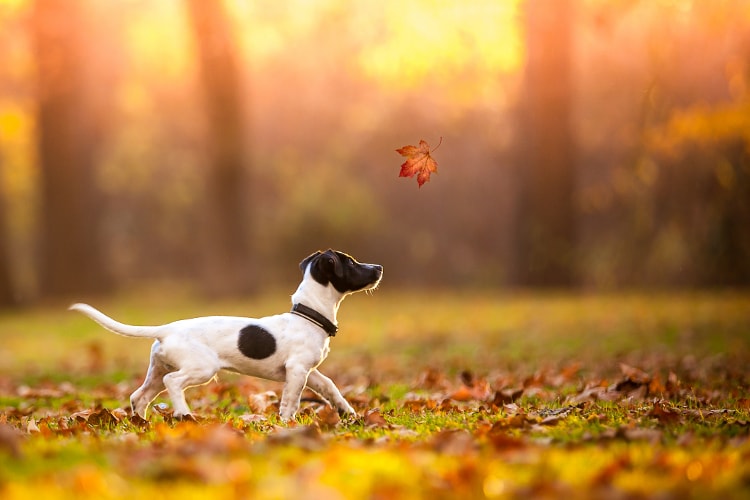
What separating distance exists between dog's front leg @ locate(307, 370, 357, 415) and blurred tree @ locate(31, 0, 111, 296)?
1733 cm

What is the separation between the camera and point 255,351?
5910 mm

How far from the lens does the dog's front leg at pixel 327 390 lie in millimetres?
6039

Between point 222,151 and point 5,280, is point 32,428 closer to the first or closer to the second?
point 222,151

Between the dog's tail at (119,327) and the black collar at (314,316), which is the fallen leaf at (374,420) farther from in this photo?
the dog's tail at (119,327)

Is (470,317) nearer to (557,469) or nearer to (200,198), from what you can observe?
(557,469)

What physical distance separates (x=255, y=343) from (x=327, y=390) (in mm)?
567

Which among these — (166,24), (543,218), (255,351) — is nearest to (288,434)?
(255,351)

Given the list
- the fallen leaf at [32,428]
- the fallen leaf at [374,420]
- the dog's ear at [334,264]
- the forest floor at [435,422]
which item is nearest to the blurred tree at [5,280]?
the forest floor at [435,422]

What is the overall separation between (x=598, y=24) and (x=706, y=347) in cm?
503

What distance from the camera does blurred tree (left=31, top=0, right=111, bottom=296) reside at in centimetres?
2208

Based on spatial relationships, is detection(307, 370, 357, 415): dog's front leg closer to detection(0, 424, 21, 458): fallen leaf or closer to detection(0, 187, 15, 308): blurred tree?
detection(0, 424, 21, 458): fallen leaf

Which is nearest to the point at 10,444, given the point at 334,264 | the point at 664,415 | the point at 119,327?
the point at 119,327

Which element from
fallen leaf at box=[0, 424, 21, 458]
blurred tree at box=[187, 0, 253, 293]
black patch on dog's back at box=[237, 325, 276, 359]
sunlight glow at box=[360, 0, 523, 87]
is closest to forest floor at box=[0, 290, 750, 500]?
fallen leaf at box=[0, 424, 21, 458]

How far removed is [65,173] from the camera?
22.5m
